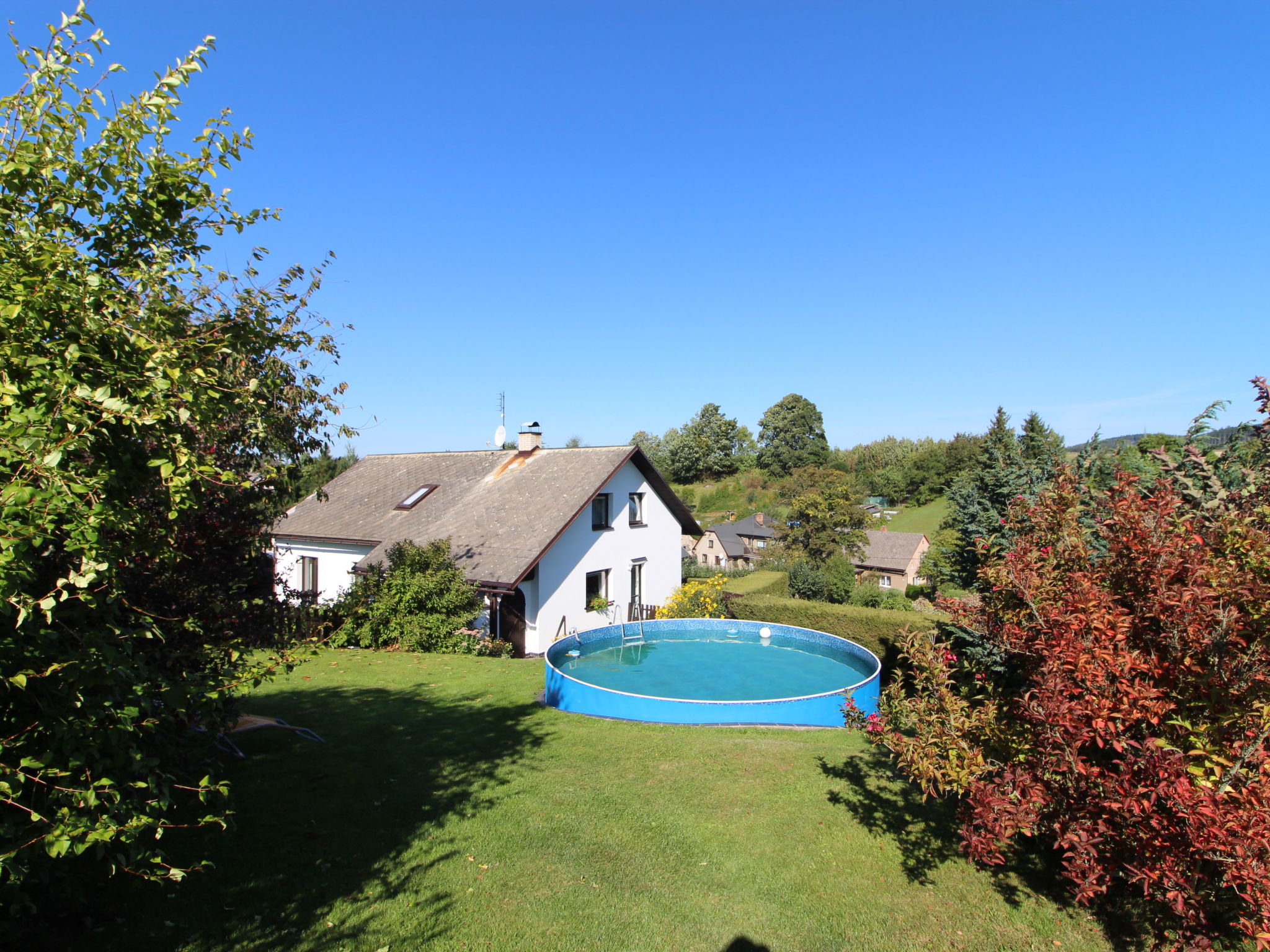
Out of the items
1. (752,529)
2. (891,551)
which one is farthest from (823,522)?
(752,529)

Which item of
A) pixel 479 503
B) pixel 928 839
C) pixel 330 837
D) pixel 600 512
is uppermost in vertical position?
pixel 479 503

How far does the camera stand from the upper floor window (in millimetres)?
26312

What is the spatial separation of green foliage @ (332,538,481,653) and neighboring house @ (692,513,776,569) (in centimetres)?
4345

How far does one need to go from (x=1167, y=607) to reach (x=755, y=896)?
4414 millimetres

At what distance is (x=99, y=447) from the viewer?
3.58 metres

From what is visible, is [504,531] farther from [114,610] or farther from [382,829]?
[114,610]

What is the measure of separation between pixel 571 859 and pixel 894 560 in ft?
186

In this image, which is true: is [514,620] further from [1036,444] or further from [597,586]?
[1036,444]

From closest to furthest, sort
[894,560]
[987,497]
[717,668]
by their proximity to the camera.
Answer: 1. [987,497]
2. [717,668]
3. [894,560]

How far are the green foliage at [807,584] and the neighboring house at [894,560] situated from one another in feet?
63.6

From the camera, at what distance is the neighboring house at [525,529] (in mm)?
21453

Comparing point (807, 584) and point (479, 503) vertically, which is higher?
point (479, 503)

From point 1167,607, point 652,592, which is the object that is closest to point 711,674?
point 652,592

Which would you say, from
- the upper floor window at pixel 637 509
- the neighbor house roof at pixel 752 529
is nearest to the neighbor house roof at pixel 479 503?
the upper floor window at pixel 637 509
